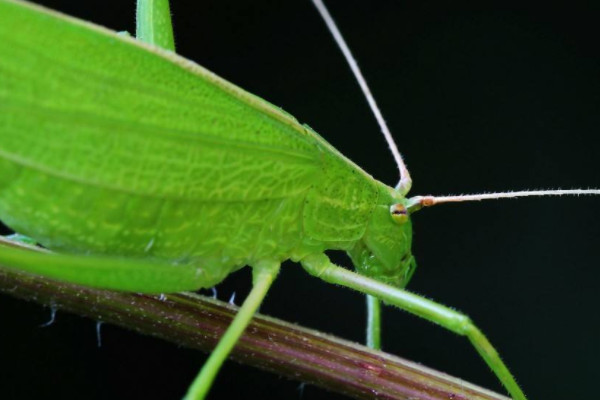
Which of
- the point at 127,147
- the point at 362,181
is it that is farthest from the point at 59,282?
the point at 362,181

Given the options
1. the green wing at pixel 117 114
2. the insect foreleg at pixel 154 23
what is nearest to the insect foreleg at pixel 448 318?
the green wing at pixel 117 114

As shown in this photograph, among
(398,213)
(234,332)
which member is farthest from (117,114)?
(398,213)

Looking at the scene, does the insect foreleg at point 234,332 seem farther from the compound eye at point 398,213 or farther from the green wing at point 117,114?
the compound eye at point 398,213

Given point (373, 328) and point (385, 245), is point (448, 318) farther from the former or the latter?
point (373, 328)

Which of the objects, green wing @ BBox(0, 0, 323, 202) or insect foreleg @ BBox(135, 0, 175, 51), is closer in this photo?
green wing @ BBox(0, 0, 323, 202)

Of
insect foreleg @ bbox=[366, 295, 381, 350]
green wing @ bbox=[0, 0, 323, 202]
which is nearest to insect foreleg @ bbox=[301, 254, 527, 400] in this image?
insect foreleg @ bbox=[366, 295, 381, 350]

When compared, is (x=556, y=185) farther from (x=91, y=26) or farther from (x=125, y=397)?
(x=91, y=26)

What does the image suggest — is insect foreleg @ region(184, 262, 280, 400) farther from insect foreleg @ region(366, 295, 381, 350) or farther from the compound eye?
insect foreleg @ region(366, 295, 381, 350)
